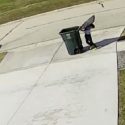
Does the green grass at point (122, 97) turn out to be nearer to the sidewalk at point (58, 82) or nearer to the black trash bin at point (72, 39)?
the sidewalk at point (58, 82)

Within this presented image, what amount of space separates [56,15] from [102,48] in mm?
7549

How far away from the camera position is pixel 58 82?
12.8 meters

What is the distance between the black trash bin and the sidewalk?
0.83ft

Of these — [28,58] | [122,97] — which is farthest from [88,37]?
[122,97]

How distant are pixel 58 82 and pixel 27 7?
1302cm

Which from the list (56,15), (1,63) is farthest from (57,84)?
(56,15)

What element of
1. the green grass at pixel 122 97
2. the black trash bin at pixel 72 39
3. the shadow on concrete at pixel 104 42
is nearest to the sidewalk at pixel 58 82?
the shadow on concrete at pixel 104 42

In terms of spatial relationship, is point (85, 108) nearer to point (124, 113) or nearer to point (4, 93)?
point (124, 113)

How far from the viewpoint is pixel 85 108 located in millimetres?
10648

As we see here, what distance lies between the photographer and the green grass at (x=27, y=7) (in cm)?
2356

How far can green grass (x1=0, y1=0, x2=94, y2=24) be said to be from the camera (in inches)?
928

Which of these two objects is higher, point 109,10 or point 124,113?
point 124,113

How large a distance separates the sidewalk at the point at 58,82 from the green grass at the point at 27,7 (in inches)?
190

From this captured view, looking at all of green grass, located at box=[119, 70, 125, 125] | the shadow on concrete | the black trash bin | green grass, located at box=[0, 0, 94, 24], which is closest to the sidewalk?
the shadow on concrete
